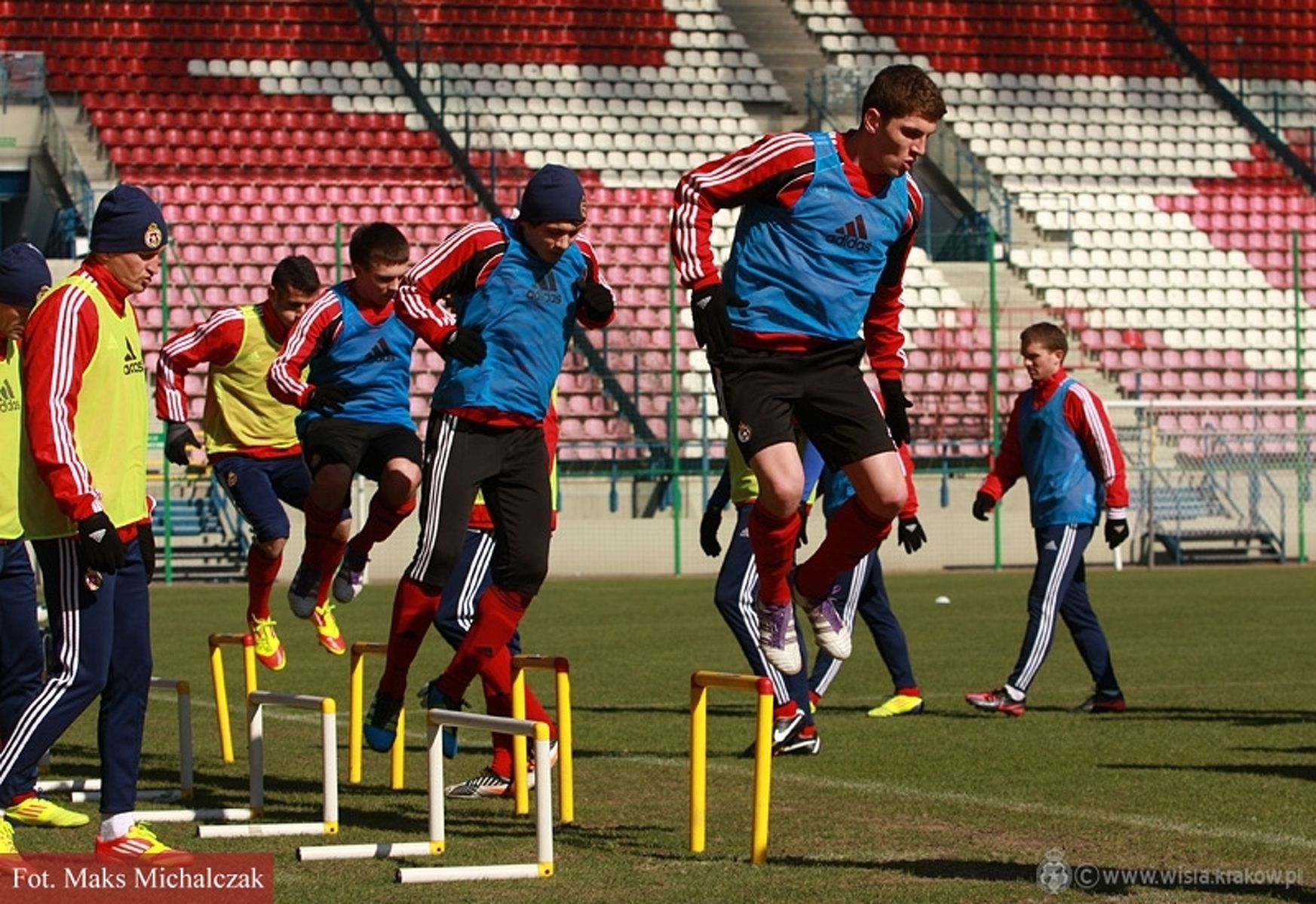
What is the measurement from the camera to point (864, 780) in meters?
8.85

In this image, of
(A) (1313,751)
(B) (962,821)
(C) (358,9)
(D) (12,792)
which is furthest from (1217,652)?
(C) (358,9)

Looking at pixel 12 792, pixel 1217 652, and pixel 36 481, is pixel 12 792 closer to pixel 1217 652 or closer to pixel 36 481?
pixel 36 481

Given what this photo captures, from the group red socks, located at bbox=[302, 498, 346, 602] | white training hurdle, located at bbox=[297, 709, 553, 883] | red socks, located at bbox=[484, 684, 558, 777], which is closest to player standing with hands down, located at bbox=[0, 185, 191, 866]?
white training hurdle, located at bbox=[297, 709, 553, 883]

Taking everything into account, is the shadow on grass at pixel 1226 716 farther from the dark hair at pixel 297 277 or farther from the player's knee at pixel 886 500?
the dark hair at pixel 297 277

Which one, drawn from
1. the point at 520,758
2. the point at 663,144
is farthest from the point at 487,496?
the point at 663,144

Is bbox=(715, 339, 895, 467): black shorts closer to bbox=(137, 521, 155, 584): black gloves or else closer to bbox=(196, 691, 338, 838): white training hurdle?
bbox=(196, 691, 338, 838): white training hurdle

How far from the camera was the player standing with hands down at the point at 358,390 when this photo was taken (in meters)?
10.1

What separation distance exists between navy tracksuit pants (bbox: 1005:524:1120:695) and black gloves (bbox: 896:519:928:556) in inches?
74.7

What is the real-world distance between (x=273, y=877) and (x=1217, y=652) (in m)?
9.89

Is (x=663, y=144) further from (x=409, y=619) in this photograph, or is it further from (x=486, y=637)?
(x=486, y=637)

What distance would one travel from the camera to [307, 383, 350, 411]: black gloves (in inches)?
403

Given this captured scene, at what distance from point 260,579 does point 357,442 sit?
153 cm

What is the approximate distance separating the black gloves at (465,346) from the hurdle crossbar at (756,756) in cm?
163

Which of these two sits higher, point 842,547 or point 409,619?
point 842,547
